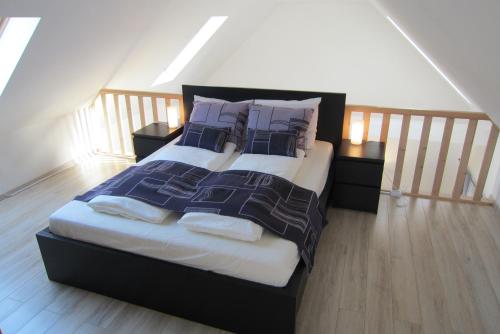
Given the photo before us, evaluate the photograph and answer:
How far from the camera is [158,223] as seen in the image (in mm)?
1981

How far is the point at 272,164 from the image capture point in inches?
99.9

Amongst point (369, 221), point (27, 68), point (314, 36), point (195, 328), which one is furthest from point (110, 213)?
point (314, 36)

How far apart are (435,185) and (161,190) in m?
2.36

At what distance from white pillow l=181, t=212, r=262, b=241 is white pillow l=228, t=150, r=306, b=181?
665mm

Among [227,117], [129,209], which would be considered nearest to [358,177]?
[227,117]

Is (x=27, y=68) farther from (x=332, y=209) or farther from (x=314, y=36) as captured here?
(x=314, y=36)

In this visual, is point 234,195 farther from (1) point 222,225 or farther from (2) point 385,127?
(2) point 385,127

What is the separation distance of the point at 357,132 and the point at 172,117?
179cm

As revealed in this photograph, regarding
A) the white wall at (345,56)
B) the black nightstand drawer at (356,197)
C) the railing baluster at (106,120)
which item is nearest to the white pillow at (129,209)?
the black nightstand drawer at (356,197)

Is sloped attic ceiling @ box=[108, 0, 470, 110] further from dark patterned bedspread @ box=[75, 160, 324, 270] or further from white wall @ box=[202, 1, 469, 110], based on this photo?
dark patterned bedspread @ box=[75, 160, 324, 270]

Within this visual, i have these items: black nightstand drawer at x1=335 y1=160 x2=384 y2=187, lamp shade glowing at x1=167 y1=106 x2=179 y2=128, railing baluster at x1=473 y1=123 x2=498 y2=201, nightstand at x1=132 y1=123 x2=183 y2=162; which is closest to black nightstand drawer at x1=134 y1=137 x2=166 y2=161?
nightstand at x1=132 y1=123 x2=183 y2=162

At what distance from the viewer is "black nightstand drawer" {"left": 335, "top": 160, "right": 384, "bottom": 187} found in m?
2.78

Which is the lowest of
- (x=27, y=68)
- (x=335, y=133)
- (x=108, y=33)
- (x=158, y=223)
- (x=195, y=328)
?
(x=195, y=328)

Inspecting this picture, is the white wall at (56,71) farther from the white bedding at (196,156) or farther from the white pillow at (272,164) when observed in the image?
the white pillow at (272,164)
